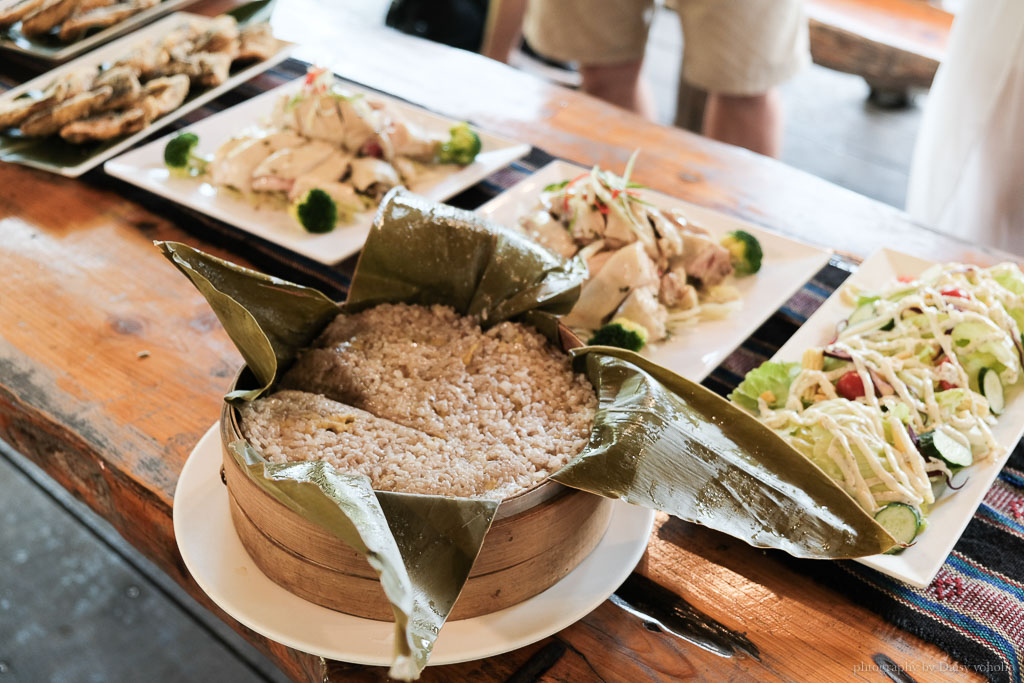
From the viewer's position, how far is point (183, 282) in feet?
5.95

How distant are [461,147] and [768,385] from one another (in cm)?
105

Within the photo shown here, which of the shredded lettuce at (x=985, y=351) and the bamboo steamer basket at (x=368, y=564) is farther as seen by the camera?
the shredded lettuce at (x=985, y=351)

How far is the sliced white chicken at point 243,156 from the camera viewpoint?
79.6 inches

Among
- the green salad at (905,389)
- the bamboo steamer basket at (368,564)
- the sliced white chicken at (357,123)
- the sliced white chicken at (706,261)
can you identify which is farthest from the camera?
the sliced white chicken at (357,123)

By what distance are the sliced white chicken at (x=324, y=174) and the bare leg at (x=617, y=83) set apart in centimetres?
175

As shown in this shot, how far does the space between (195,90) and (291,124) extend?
20.9 inches

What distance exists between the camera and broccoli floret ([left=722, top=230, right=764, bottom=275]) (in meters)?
1.82

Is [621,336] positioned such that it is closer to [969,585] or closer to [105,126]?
[969,585]

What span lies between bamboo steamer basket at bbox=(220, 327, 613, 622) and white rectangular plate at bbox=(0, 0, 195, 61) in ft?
6.23

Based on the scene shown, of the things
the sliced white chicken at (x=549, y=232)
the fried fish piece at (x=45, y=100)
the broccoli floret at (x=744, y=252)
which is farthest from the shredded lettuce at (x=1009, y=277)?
the fried fish piece at (x=45, y=100)

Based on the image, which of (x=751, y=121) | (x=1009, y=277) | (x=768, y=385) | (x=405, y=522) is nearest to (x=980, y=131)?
(x=751, y=121)

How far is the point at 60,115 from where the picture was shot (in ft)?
7.28

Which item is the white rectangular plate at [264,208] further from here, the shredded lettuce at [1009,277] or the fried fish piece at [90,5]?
the shredded lettuce at [1009,277]

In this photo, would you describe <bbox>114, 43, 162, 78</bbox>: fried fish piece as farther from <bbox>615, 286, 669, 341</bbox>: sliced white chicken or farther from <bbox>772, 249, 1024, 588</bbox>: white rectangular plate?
<bbox>772, 249, 1024, 588</bbox>: white rectangular plate
